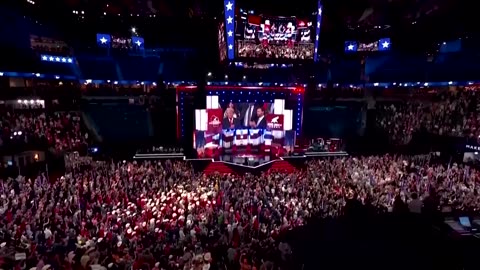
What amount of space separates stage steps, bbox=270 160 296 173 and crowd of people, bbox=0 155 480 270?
14.3 feet

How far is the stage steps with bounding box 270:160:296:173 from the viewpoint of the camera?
2394 cm

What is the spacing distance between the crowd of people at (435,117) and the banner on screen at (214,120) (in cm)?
1383

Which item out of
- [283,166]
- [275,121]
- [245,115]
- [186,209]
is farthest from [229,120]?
[186,209]

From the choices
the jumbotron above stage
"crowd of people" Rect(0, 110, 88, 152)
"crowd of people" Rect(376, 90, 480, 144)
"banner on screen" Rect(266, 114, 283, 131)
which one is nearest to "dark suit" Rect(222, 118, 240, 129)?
"banner on screen" Rect(266, 114, 283, 131)

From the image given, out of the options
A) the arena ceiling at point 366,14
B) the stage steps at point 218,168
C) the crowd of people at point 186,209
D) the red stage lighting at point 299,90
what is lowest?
the stage steps at point 218,168

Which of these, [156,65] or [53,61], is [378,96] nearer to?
[156,65]

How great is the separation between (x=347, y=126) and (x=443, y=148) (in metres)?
9.01

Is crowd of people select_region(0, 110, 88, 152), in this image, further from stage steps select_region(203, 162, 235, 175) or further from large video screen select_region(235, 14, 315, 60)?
large video screen select_region(235, 14, 315, 60)

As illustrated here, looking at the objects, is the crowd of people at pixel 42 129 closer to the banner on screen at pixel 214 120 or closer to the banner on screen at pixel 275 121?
the banner on screen at pixel 214 120

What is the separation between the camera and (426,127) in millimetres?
26453

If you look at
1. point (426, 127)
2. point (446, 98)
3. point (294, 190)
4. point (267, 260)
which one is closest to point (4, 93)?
point (294, 190)

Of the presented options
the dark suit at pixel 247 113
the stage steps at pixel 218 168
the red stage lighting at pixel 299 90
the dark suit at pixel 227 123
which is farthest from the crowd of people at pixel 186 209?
the red stage lighting at pixel 299 90

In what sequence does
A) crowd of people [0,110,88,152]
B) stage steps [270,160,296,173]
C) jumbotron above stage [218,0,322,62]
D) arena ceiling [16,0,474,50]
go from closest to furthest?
jumbotron above stage [218,0,322,62] → crowd of people [0,110,88,152] → stage steps [270,160,296,173] → arena ceiling [16,0,474,50]

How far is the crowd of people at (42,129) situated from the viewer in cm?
2077
